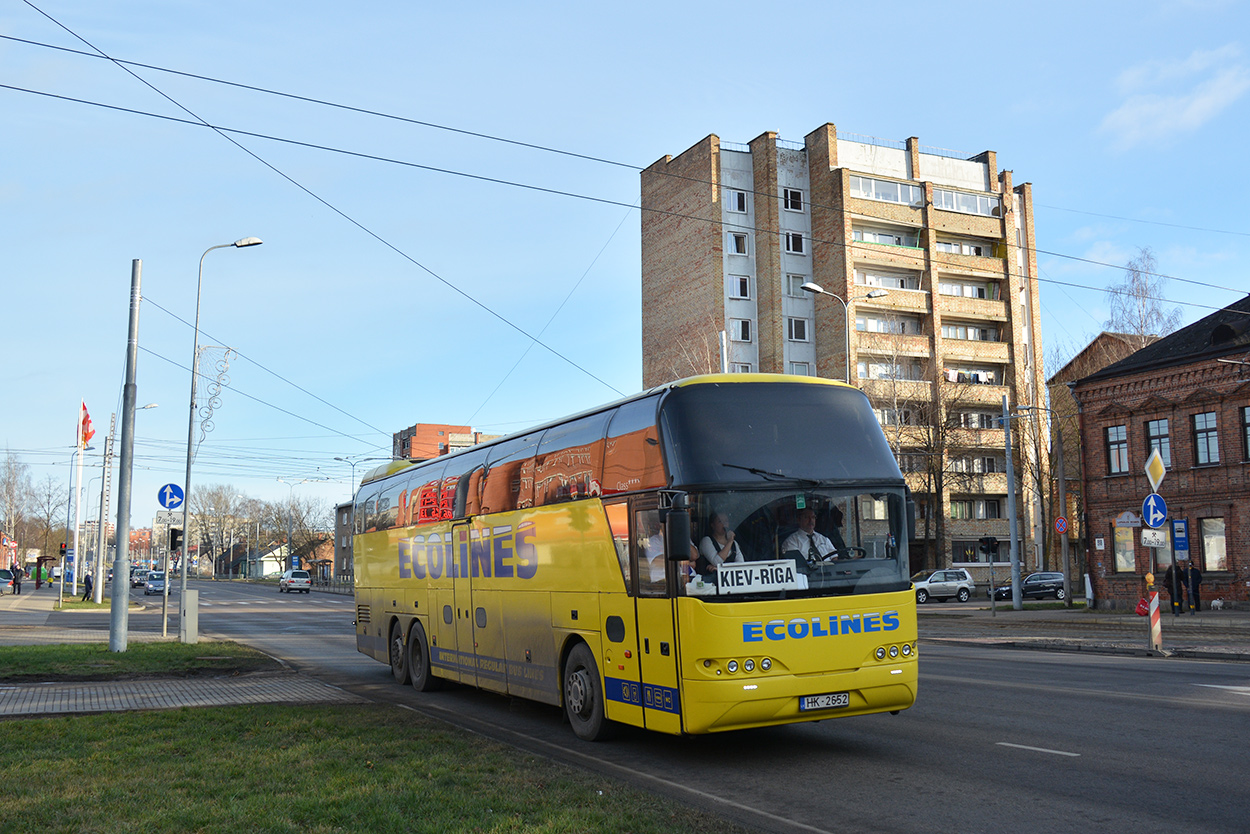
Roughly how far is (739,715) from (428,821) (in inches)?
118

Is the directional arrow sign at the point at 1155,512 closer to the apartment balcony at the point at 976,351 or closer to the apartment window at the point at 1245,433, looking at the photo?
the apartment window at the point at 1245,433

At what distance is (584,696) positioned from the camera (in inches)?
408

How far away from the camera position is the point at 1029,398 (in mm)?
64562

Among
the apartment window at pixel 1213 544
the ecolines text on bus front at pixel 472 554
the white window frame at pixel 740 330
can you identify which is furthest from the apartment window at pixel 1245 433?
the white window frame at pixel 740 330

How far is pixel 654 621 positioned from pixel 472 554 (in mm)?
4967

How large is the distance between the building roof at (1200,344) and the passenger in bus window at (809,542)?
29.7 meters

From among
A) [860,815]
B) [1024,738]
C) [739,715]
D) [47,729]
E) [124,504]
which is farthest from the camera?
[124,504]

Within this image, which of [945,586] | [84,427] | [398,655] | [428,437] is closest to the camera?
[398,655]

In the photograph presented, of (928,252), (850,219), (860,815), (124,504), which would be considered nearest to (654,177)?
(850,219)

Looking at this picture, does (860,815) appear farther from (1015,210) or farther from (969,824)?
(1015,210)

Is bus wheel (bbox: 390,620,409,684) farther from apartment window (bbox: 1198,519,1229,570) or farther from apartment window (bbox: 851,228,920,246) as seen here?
apartment window (bbox: 851,228,920,246)

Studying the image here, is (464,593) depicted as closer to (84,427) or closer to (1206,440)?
(1206,440)

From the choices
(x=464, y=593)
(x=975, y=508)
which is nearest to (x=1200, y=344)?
(x=464, y=593)

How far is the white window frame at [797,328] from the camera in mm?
62750
